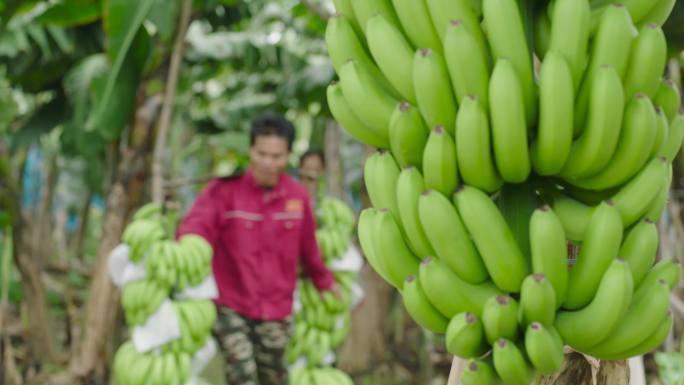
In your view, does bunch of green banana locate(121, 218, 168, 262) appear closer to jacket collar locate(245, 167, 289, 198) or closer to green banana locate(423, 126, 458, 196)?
jacket collar locate(245, 167, 289, 198)

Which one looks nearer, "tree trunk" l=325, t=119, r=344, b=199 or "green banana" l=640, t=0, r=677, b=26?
"green banana" l=640, t=0, r=677, b=26

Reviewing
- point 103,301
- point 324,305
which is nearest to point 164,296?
point 324,305

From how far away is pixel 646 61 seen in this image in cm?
106

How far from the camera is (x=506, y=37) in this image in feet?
3.52

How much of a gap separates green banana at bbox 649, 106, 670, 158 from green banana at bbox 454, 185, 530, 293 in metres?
0.21

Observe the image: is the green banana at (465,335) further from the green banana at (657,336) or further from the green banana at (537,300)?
the green banana at (657,336)

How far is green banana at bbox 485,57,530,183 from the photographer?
3.43 ft

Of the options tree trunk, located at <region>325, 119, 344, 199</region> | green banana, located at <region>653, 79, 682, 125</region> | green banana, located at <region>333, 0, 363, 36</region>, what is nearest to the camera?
green banana, located at <region>653, 79, 682, 125</region>

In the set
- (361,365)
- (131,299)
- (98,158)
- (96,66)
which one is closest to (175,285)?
(131,299)

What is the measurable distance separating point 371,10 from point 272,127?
6.21ft

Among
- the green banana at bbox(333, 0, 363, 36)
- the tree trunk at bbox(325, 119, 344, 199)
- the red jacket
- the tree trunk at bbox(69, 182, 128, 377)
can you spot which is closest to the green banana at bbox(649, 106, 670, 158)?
the green banana at bbox(333, 0, 363, 36)

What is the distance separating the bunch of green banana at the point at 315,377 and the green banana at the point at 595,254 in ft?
8.37

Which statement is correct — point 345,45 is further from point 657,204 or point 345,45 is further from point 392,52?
point 657,204

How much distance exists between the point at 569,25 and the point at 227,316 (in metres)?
2.38
